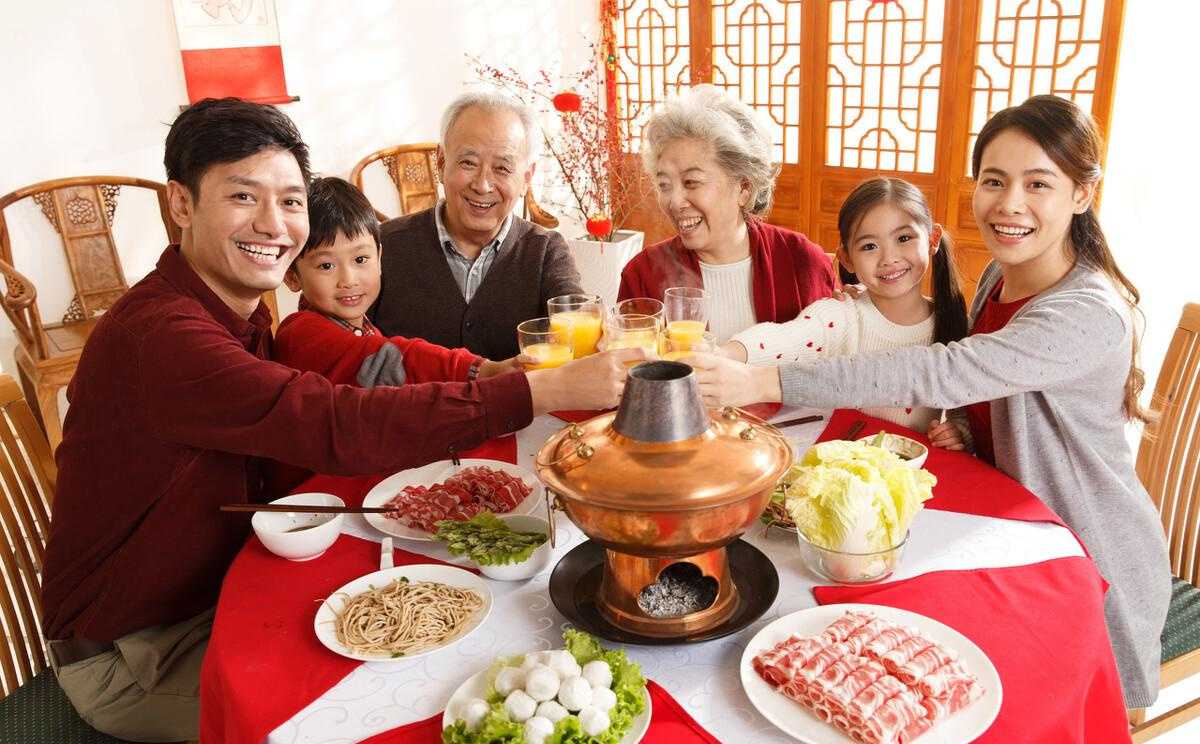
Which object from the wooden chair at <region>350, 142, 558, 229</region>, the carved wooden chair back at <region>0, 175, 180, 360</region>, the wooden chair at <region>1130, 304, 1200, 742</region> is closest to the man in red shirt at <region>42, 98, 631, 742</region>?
the wooden chair at <region>1130, 304, 1200, 742</region>

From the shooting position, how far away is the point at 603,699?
1.07m

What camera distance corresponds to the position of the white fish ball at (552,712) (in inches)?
41.0

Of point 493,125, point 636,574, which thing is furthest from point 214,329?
point 493,125

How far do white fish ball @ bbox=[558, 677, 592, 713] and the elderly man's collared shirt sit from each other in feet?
6.46

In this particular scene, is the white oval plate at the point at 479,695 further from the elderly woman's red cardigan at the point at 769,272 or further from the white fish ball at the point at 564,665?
the elderly woman's red cardigan at the point at 769,272

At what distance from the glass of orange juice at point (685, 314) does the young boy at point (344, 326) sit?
0.40 m

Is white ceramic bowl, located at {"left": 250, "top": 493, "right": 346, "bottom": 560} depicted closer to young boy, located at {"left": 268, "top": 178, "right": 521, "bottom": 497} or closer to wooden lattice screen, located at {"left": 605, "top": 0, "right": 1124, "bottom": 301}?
young boy, located at {"left": 268, "top": 178, "right": 521, "bottom": 497}

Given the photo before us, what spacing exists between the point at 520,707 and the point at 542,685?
0.12 feet

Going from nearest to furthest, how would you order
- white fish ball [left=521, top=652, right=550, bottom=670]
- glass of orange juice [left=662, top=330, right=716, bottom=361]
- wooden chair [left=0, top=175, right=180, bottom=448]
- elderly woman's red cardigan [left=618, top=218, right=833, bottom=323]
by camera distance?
white fish ball [left=521, top=652, right=550, bottom=670] → glass of orange juice [left=662, top=330, right=716, bottom=361] → elderly woman's red cardigan [left=618, top=218, right=833, bottom=323] → wooden chair [left=0, top=175, right=180, bottom=448]

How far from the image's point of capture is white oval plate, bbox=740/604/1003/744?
106cm

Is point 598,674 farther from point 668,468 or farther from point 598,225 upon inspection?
point 598,225

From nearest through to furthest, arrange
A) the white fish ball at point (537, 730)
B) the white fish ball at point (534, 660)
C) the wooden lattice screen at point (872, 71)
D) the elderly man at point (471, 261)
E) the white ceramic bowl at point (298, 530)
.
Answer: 1. the white fish ball at point (537, 730)
2. the white fish ball at point (534, 660)
3. the white ceramic bowl at point (298, 530)
4. the elderly man at point (471, 261)
5. the wooden lattice screen at point (872, 71)

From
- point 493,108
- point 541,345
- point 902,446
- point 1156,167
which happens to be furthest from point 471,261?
point 1156,167

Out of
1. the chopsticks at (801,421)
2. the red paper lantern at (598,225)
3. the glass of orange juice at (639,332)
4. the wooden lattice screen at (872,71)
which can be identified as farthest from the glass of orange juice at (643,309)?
the wooden lattice screen at (872,71)
